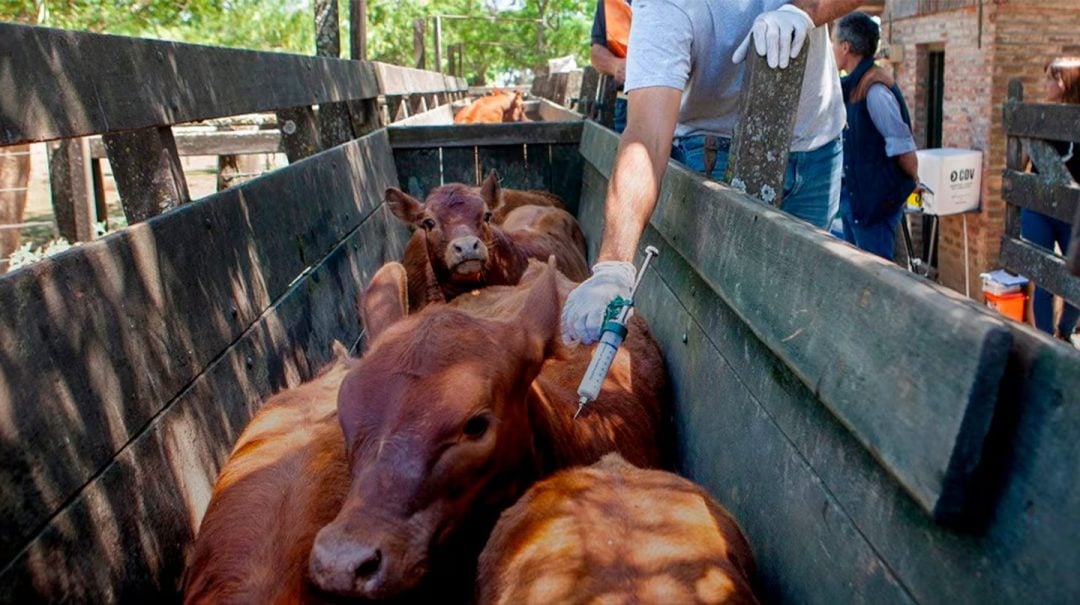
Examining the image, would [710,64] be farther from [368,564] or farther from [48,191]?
[48,191]

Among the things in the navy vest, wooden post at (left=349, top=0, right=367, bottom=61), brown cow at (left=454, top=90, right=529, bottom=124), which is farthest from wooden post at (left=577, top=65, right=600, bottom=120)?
brown cow at (left=454, top=90, right=529, bottom=124)

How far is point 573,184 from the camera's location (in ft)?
31.0

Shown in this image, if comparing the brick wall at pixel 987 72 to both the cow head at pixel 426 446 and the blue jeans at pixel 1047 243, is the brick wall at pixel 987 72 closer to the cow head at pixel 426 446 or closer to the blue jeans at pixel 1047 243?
the blue jeans at pixel 1047 243

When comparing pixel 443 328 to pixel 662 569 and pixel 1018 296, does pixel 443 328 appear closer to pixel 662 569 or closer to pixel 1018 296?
pixel 662 569

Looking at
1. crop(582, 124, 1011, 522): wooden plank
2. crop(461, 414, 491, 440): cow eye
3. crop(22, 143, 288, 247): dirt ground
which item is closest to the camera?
crop(582, 124, 1011, 522): wooden plank

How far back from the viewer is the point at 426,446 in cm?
263

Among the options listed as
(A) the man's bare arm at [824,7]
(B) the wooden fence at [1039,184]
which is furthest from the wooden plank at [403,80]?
(A) the man's bare arm at [824,7]

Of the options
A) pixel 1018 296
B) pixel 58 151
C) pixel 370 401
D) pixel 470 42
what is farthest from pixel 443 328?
pixel 470 42

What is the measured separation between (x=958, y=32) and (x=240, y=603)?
1554cm

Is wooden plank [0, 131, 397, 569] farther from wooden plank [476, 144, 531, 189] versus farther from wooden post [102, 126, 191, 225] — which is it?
wooden plank [476, 144, 531, 189]

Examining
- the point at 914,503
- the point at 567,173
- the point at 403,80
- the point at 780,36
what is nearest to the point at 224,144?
the point at 403,80

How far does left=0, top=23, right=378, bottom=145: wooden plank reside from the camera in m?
2.63

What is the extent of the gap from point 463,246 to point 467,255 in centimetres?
6

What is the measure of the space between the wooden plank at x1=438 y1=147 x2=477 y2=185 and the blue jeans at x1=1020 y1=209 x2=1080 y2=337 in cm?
491
